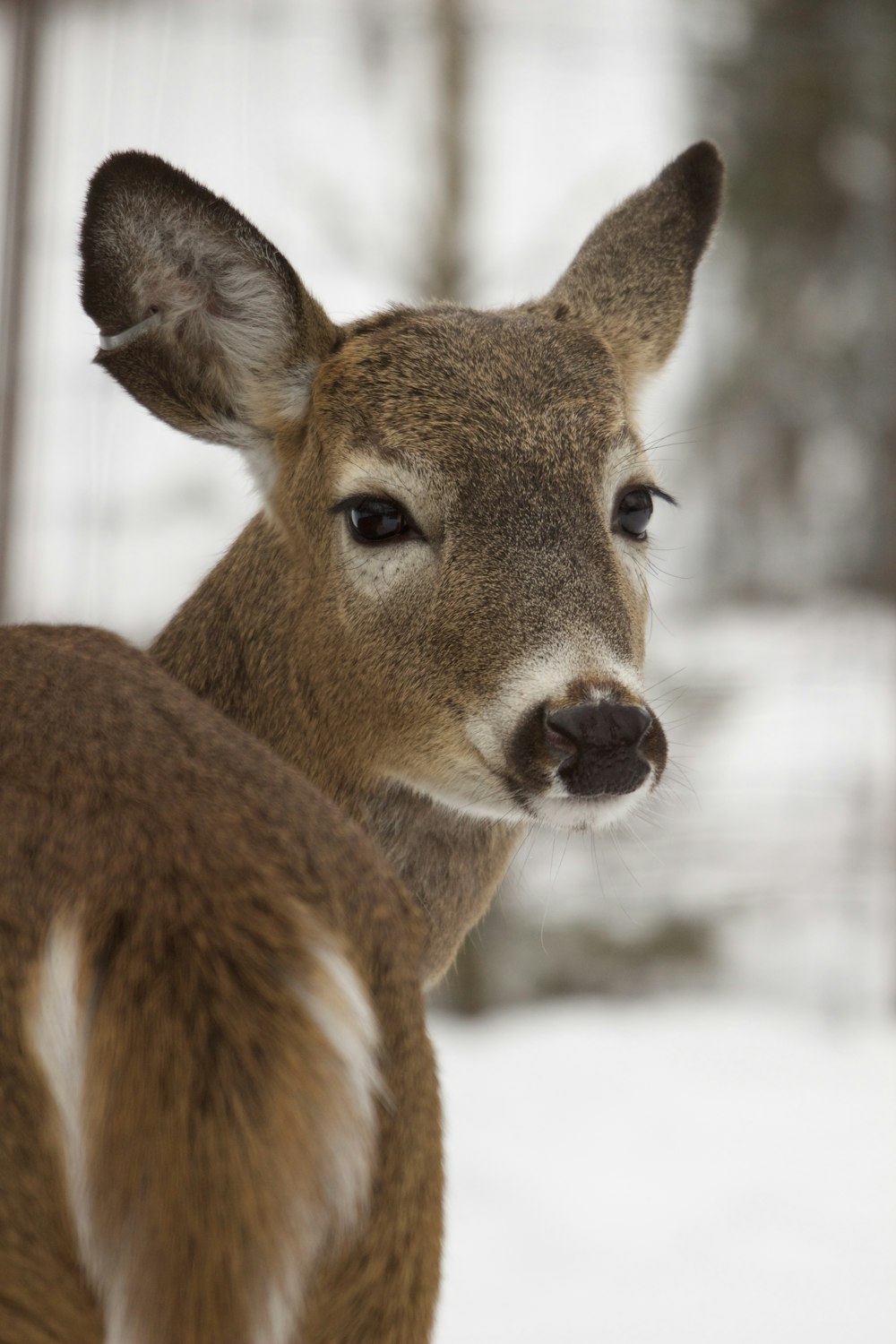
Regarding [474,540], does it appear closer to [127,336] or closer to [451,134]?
[127,336]

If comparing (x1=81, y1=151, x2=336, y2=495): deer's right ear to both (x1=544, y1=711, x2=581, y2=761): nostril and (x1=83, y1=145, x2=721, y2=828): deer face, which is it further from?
(x1=544, y1=711, x2=581, y2=761): nostril

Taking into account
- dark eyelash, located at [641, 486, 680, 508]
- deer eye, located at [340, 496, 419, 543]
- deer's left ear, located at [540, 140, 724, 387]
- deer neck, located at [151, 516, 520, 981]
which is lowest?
deer neck, located at [151, 516, 520, 981]

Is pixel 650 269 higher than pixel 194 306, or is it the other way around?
pixel 650 269

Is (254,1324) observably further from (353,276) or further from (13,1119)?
(353,276)

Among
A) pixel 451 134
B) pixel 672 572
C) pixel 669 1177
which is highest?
pixel 451 134

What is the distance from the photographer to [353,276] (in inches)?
191

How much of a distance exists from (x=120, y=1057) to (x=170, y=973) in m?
0.07

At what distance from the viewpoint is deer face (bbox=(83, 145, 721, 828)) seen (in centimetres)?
185

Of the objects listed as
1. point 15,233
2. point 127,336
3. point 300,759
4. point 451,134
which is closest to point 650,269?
point 127,336

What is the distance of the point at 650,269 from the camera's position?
247 centimetres

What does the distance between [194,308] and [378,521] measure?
0.40 meters

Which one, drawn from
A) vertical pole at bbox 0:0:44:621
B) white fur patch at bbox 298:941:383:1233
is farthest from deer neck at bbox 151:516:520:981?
vertical pole at bbox 0:0:44:621

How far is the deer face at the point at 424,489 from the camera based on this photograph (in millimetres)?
1848

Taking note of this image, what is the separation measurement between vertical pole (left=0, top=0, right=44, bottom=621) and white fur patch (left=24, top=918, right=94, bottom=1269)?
3.37 meters
